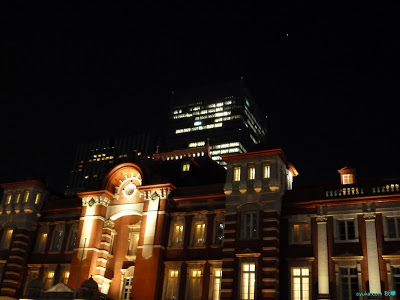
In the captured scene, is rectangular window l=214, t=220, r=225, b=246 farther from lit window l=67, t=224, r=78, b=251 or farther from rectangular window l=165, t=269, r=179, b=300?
lit window l=67, t=224, r=78, b=251

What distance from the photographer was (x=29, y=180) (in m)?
47.3

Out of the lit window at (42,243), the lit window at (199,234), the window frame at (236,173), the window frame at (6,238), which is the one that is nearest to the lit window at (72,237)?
the lit window at (42,243)

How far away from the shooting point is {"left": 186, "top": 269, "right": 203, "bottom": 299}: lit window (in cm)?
Result: 3747

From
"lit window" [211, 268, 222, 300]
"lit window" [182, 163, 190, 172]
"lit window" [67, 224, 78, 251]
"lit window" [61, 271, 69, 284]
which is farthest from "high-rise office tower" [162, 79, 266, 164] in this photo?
"lit window" [211, 268, 222, 300]

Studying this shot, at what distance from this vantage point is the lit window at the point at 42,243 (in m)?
45.7

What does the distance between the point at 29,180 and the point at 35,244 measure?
6.36 m

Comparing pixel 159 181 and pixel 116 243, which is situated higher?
pixel 159 181

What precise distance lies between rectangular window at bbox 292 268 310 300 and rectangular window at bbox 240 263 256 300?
2921mm

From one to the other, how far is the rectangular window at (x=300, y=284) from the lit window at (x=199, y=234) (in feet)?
26.9

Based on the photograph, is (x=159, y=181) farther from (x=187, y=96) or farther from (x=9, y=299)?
(x=187, y=96)

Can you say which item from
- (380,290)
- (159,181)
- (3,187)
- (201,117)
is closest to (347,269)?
(380,290)

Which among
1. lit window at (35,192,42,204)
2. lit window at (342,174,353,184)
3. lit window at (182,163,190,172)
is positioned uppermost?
lit window at (182,163,190,172)

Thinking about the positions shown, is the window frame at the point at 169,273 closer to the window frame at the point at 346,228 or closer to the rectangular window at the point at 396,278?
the window frame at the point at 346,228

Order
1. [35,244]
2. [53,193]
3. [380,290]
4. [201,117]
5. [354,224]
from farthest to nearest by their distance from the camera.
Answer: [201,117] → [53,193] → [35,244] → [354,224] → [380,290]
